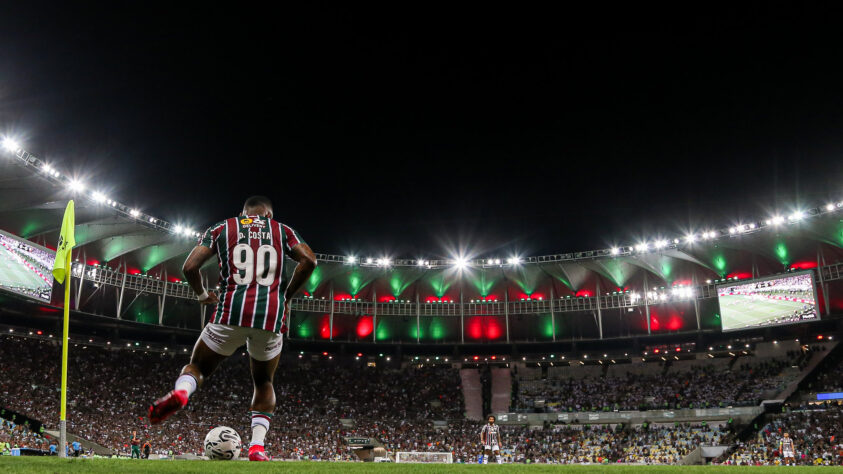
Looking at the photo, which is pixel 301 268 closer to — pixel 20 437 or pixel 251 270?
pixel 251 270

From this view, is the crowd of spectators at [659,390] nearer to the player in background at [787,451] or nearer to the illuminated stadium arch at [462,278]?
the illuminated stadium arch at [462,278]

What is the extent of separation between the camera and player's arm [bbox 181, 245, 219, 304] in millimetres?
6566

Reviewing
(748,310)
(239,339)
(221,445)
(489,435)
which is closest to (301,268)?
(239,339)

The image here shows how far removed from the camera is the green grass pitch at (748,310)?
4084cm

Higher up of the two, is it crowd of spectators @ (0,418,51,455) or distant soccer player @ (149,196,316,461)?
distant soccer player @ (149,196,316,461)

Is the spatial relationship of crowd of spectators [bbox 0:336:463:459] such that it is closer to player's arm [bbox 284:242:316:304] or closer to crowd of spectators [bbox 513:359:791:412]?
crowd of spectators [bbox 513:359:791:412]

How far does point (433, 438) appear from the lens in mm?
46438

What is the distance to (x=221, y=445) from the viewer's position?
7.04 m

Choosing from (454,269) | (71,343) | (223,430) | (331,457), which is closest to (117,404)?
(71,343)

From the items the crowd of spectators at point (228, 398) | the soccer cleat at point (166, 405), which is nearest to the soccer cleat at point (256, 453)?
the soccer cleat at point (166, 405)

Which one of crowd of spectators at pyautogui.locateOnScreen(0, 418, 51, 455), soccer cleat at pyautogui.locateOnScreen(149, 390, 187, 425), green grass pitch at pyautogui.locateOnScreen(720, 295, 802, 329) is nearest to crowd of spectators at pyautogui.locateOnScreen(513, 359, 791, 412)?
green grass pitch at pyautogui.locateOnScreen(720, 295, 802, 329)

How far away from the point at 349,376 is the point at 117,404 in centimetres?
1895

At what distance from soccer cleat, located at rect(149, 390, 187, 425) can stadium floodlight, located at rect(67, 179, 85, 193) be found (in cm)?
3232

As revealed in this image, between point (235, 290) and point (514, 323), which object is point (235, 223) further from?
point (514, 323)
